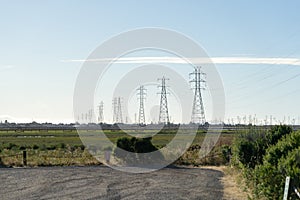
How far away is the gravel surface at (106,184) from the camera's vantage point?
17.4 m

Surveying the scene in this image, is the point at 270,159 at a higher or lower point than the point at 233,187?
higher

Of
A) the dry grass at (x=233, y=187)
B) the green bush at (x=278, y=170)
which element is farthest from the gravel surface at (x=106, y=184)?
the green bush at (x=278, y=170)

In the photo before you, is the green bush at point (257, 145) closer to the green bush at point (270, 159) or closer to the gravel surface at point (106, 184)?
the green bush at point (270, 159)

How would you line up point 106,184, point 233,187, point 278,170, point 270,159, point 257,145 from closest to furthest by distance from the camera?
point 278,170
point 270,159
point 233,187
point 257,145
point 106,184

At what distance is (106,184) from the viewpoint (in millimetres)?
20391

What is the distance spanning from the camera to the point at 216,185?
66.8ft

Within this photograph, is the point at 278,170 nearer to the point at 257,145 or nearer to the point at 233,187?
the point at 233,187

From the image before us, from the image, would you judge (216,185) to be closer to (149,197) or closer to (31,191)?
(149,197)

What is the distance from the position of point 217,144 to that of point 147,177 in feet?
48.6

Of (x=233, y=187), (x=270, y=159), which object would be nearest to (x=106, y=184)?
(x=233, y=187)

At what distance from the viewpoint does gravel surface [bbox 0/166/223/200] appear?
1741 centimetres

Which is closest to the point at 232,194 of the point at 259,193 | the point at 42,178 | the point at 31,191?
the point at 259,193

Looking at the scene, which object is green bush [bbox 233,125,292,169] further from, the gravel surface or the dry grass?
the gravel surface

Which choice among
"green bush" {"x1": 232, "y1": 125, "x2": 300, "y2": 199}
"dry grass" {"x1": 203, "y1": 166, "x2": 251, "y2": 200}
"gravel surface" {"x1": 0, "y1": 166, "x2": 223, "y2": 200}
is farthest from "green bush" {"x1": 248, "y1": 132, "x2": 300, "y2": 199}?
"gravel surface" {"x1": 0, "y1": 166, "x2": 223, "y2": 200}
